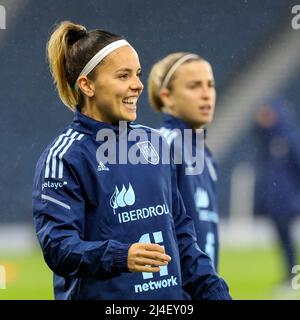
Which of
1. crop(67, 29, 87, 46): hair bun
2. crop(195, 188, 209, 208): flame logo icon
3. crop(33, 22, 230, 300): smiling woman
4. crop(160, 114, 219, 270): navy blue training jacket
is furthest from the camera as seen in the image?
crop(195, 188, 209, 208): flame logo icon

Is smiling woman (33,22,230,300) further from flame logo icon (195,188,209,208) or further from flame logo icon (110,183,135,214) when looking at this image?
flame logo icon (195,188,209,208)

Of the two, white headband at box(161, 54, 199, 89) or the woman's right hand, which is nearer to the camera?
the woman's right hand

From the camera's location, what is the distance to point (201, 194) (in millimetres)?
4762

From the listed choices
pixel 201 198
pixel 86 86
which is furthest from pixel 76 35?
pixel 201 198

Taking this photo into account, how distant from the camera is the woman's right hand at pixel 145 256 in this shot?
10.3 ft

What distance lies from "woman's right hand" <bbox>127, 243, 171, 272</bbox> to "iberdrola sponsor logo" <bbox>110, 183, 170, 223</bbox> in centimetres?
23

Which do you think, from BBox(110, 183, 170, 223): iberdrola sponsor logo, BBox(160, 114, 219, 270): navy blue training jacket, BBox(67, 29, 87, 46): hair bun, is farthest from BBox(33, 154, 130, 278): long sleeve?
BBox(160, 114, 219, 270): navy blue training jacket

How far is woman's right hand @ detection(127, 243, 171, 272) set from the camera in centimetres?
315

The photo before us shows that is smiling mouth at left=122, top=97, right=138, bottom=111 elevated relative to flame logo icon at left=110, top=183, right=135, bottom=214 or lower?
elevated

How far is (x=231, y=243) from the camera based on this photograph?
29.6 ft

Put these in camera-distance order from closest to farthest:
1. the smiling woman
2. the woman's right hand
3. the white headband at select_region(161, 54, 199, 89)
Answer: the woman's right hand → the smiling woman → the white headband at select_region(161, 54, 199, 89)

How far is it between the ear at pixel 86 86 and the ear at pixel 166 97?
1565 millimetres

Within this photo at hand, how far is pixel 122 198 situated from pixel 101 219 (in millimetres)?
95
